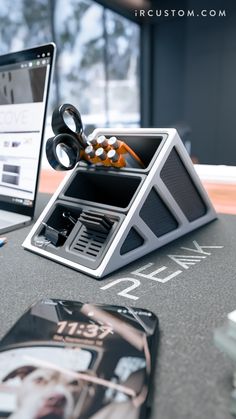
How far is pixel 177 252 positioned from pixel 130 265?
86 mm

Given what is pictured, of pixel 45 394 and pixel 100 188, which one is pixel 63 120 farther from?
pixel 45 394

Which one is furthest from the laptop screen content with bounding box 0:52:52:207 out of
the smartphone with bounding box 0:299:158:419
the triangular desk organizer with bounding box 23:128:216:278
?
the smartphone with bounding box 0:299:158:419

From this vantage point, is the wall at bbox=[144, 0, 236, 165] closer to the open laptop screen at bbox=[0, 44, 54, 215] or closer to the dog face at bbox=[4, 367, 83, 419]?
the open laptop screen at bbox=[0, 44, 54, 215]

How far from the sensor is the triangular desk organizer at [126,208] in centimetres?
46

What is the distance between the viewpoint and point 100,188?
0.58m

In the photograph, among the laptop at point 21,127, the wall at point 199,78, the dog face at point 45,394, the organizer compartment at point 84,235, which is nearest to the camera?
the dog face at point 45,394

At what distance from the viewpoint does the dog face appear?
0.71 feet

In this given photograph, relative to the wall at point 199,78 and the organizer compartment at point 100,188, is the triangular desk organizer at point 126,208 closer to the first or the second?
the organizer compartment at point 100,188

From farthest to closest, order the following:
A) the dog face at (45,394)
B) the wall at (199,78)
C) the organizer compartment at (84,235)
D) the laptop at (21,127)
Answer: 1. the wall at (199,78)
2. the laptop at (21,127)
3. the organizer compartment at (84,235)
4. the dog face at (45,394)

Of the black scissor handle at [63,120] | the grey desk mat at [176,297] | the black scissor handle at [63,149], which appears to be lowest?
the grey desk mat at [176,297]

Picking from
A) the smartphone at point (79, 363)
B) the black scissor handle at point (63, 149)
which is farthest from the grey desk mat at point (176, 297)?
the black scissor handle at point (63, 149)

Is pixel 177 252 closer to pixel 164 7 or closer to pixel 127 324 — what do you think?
pixel 127 324

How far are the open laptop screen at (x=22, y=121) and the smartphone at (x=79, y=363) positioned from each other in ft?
1.12

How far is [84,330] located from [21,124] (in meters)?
0.47
